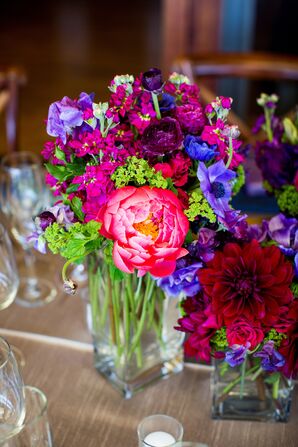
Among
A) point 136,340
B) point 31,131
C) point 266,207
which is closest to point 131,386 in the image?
point 136,340

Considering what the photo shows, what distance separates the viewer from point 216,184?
2.55 feet

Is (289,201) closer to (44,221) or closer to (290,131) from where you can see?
(290,131)

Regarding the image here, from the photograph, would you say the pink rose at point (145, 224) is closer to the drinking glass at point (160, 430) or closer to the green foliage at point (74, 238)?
the green foliage at point (74, 238)

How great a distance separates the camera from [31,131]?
354cm

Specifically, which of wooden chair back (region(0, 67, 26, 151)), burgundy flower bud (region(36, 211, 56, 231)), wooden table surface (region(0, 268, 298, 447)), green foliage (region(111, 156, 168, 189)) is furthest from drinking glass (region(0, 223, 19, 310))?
wooden chair back (region(0, 67, 26, 151))

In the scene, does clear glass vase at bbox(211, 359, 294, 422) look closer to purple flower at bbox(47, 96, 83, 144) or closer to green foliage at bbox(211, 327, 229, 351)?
green foliage at bbox(211, 327, 229, 351)

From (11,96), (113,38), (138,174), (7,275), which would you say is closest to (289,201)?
(138,174)

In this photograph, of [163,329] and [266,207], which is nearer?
[163,329]

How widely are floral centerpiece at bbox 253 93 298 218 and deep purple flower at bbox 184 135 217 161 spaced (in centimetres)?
22

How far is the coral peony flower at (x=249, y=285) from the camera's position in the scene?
756mm

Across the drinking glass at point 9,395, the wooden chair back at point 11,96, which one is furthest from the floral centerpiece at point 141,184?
the wooden chair back at point 11,96

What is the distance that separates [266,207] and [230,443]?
0.97 meters

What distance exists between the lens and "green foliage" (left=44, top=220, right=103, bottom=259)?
745 millimetres

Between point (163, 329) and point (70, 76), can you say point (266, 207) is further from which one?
point (70, 76)
